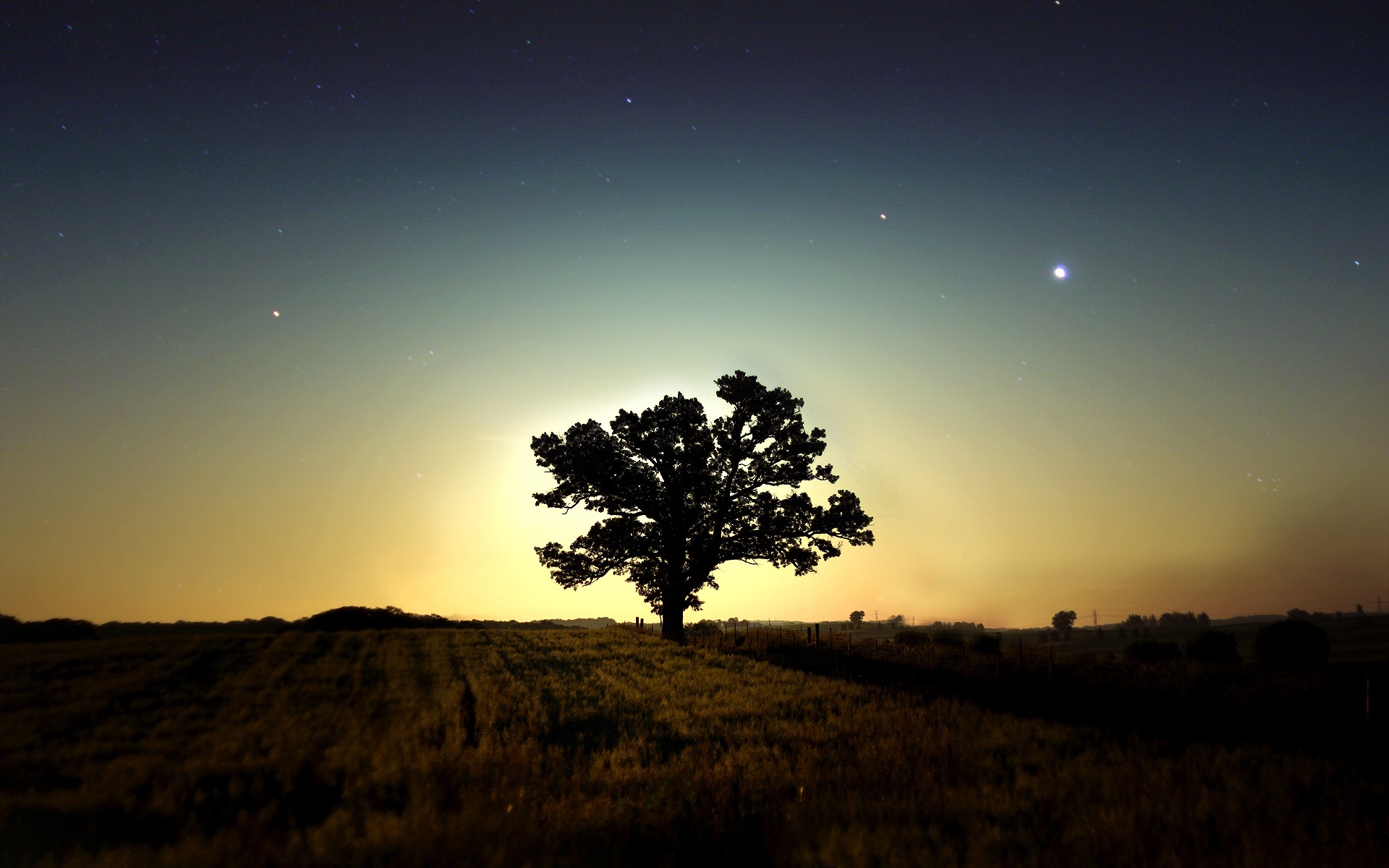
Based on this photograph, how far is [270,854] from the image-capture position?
8.36 metres

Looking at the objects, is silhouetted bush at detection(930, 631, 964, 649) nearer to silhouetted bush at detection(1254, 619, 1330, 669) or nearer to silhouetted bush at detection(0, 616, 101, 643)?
silhouetted bush at detection(1254, 619, 1330, 669)

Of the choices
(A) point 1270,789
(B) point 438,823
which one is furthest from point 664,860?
(A) point 1270,789

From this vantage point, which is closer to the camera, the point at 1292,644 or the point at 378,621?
the point at 1292,644

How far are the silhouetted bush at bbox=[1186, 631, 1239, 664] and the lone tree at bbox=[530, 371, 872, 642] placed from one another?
2744cm

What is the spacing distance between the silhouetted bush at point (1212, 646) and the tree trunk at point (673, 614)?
110 feet

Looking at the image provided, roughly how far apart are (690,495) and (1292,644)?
39923mm

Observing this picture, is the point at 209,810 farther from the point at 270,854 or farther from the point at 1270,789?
the point at 1270,789

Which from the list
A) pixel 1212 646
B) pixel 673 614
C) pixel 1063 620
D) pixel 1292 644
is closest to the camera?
pixel 673 614

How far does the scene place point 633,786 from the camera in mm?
11625

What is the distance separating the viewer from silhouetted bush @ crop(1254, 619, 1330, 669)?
47.5 metres

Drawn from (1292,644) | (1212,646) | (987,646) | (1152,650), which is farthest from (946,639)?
(1292,644)

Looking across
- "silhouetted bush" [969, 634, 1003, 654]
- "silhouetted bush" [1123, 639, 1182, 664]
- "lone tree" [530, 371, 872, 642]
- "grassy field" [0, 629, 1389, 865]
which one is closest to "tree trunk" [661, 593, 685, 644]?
"lone tree" [530, 371, 872, 642]

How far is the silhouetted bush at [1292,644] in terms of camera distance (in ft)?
156

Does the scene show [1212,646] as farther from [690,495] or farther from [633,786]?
[633,786]
